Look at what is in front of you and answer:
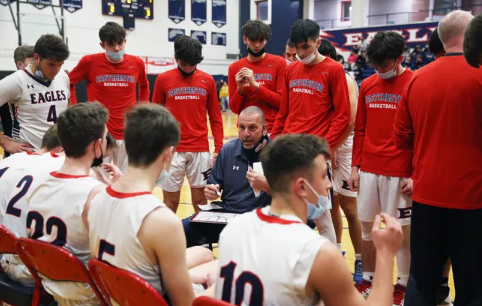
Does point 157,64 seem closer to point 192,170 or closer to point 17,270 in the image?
point 192,170

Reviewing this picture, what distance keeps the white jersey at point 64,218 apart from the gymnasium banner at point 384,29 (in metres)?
18.5

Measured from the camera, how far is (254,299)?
167 cm

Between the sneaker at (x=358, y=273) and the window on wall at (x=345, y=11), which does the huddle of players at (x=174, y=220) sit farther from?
the window on wall at (x=345, y=11)

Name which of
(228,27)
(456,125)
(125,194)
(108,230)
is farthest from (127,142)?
(228,27)

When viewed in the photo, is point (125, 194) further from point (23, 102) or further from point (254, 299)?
point (23, 102)

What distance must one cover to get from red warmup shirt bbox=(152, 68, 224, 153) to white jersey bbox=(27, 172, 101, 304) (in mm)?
Result: 2617

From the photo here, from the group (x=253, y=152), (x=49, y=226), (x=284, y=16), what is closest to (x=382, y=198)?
(x=253, y=152)

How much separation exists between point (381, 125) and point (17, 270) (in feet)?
8.56

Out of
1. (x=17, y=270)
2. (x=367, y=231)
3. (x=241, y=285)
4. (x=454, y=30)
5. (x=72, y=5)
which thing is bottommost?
(x=367, y=231)

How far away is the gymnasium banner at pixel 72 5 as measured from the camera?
18500 millimetres

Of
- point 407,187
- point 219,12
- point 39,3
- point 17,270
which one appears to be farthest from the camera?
point 219,12

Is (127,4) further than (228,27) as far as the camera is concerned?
No

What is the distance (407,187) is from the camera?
11.0 feet

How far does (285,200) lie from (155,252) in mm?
568
